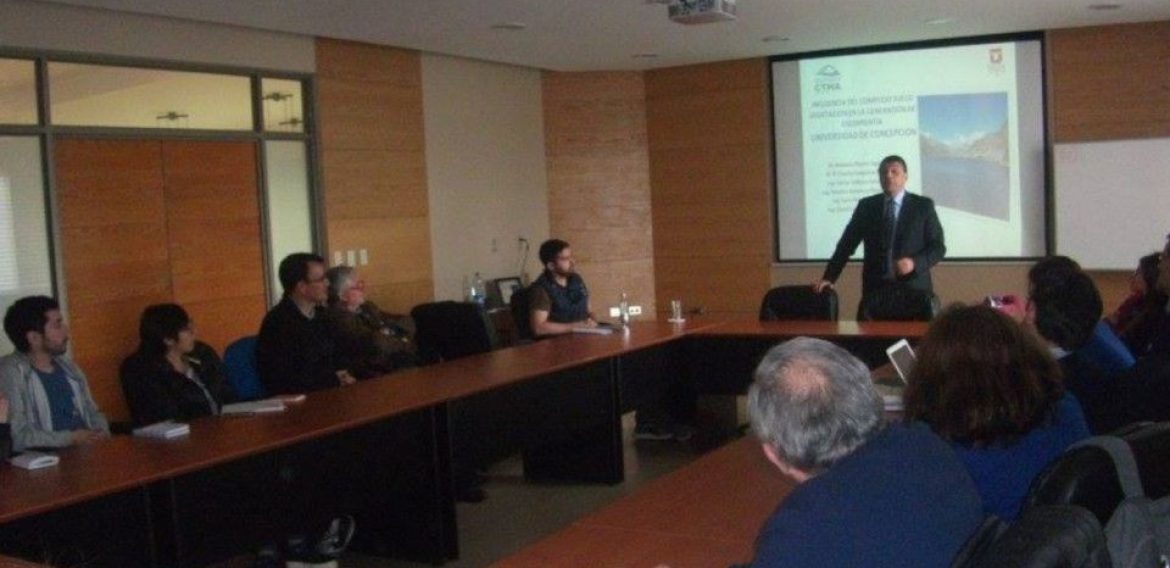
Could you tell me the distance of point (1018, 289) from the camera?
8.59 m

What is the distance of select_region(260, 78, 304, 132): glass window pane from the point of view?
290 inches

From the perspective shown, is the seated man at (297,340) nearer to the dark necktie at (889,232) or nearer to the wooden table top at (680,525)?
the wooden table top at (680,525)

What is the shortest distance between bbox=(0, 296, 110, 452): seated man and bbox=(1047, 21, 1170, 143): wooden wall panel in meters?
6.66

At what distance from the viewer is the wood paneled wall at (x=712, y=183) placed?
9.52 meters

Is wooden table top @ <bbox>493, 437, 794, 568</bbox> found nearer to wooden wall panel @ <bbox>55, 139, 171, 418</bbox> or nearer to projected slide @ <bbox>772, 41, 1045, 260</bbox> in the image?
wooden wall panel @ <bbox>55, 139, 171, 418</bbox>

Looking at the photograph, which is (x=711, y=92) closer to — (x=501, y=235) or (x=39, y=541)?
(x=501, y=235)

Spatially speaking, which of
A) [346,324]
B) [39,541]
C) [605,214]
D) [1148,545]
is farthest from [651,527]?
[605,214]

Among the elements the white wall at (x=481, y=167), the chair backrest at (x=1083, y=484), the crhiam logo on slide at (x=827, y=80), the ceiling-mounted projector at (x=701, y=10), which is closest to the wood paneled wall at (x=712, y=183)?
the crhiam logo on slide at (x=827, y=80)

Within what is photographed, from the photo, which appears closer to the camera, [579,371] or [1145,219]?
[579,371]

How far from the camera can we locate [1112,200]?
813 centimetres

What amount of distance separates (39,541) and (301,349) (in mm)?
2267

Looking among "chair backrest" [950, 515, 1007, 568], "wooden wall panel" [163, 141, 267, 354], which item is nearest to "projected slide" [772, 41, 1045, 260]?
"wooden wall panel" [163, 141, 267, 354]

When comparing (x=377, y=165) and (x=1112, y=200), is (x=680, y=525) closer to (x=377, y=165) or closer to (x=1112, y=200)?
(x=377, y=165)

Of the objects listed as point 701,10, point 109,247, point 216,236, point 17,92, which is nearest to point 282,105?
point 216,236
